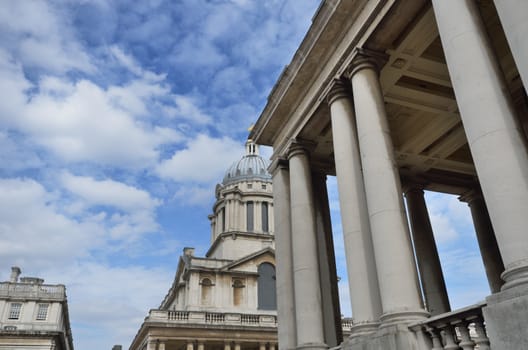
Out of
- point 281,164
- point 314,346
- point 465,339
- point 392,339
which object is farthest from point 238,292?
point 465,339

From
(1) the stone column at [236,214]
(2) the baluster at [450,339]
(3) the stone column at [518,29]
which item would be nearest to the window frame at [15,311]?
(1) the stone column at [236,214]

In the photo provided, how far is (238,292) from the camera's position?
54438 millimetres

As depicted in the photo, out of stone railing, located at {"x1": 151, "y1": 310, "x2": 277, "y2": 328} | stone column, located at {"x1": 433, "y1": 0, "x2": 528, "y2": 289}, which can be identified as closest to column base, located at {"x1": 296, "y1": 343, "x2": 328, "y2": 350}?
stone column, located at {"x1": 433, "y1": 0, "x2": 528, "y2": 289}

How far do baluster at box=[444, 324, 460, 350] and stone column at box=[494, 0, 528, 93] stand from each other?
4442 millimetres

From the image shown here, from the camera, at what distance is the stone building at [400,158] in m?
7.38

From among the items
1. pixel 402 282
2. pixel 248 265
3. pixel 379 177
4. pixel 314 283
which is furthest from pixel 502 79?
pixel 248 265

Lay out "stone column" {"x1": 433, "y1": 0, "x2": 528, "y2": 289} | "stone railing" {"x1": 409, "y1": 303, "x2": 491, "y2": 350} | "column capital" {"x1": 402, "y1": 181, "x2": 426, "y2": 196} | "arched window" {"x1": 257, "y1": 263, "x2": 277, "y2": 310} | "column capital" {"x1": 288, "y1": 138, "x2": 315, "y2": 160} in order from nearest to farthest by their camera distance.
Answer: "stone column" {"x1": 433, "y1": 0, "x2": 528, "y2": 289}, "stone railing" {"x1": 409, "y1": 303, "x2": 491, "y2": 350}, "column capital" {"x1": 288, "y1": 138, "x2": 315, "y2": 160}, "column capital" {"x1": 402, "y1": 181, "x2": 426, "y2": 196}, "arched window" {"x1": 257, "y1": 263, "x2": 277, "y2": 310}

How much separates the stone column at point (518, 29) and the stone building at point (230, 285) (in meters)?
39.8

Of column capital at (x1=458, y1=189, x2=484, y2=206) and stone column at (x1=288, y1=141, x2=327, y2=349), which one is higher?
column capital at (x1=458, y1=189, x2=484, y2=206)

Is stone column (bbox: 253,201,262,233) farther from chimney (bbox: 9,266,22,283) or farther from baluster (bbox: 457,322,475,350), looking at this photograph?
baluster (bbox: 457,322,475,350)

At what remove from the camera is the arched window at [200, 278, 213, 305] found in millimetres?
52719

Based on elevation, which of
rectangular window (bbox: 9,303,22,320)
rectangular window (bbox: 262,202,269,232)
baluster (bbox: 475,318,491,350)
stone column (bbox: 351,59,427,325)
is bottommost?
baluster (bbox: 475,318,491,350)

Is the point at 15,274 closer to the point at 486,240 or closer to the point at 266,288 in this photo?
the point at 266,288

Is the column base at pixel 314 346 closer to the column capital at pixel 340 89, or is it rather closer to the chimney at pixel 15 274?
the column capital at pixel 340 89
